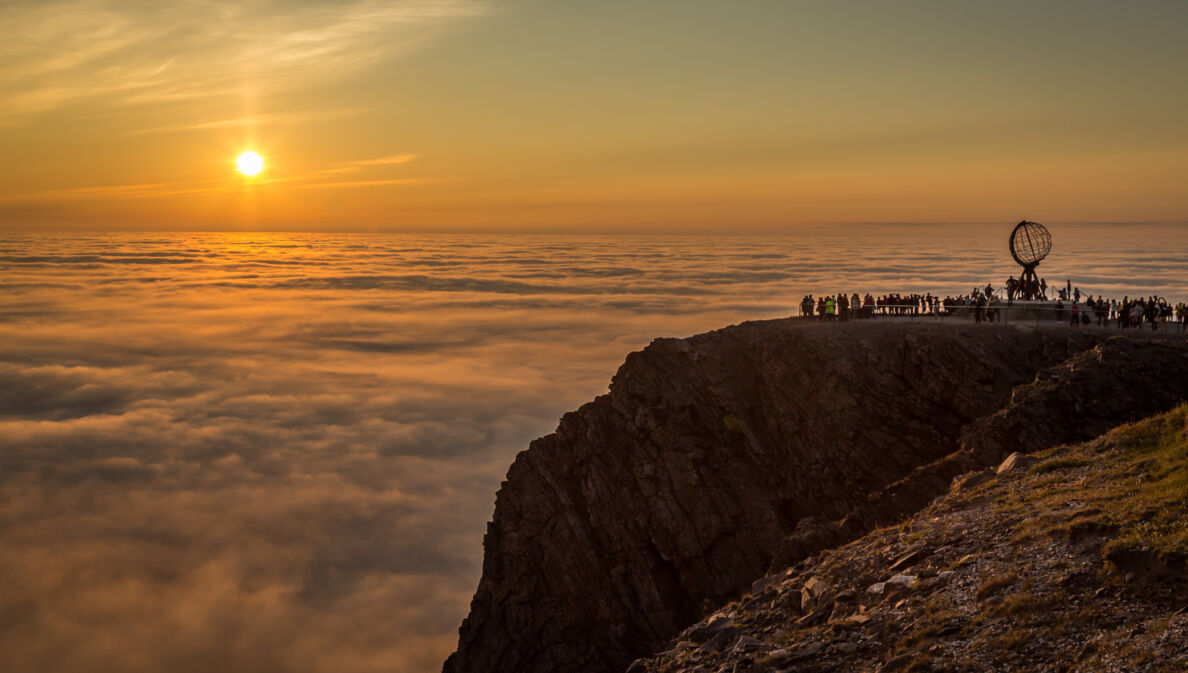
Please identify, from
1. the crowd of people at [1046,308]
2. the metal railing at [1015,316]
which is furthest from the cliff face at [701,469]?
the crowd of people at [1046,308]

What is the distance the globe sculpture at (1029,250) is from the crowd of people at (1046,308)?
743 millimetres

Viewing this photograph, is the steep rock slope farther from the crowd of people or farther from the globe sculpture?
the globe sculpture

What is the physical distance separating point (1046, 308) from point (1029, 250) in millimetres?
6646

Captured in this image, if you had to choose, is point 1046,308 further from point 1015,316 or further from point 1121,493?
point 1121,493

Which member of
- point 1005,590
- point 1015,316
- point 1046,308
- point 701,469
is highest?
point 1046,308

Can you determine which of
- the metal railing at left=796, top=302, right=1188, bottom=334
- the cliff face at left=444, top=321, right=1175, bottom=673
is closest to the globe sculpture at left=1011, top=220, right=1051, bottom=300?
the metal railing at left=796, top=302, right=1188, bottom=334

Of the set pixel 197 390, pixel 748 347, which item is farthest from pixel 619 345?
pixel 748 347

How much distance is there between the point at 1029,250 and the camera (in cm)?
4578

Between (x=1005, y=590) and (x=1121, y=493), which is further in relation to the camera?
(x=1121, y=493)

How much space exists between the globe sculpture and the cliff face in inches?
396

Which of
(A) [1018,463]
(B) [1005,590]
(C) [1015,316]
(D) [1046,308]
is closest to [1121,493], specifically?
(B) [1005,590]

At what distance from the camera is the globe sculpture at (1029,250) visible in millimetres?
45188

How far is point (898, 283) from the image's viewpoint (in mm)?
187625

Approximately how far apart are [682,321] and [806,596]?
15804 cm
